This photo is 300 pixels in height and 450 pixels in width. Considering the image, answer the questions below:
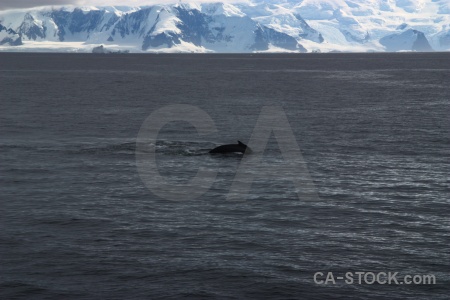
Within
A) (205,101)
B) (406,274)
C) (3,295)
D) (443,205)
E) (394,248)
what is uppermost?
(205,101)

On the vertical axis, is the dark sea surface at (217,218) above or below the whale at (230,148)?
below

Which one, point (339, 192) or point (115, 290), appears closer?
point (115, 290)

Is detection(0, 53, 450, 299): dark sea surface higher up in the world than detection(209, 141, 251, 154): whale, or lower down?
lower down

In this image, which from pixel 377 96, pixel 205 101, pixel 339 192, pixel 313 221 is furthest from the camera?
pixel 377 96

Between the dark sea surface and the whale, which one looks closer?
the dark sea surface

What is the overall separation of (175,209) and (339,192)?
12053 mm

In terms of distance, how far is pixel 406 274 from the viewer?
33938 millimetres

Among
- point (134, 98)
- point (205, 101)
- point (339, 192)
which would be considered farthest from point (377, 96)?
point (339, 192)

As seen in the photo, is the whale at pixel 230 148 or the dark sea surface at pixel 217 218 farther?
the whale at pixel 230 148

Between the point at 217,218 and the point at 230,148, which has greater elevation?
the point at 230,148

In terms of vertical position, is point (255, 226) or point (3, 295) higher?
point (255, 226)

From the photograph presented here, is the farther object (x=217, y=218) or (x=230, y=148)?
(x=230, y=148)

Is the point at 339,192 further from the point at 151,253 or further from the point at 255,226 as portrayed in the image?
the point at 151,253

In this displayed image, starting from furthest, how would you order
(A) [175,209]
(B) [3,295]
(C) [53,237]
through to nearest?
1. (A) [175,209]
2. (C) [53,237]
3. (B) [3,295]
